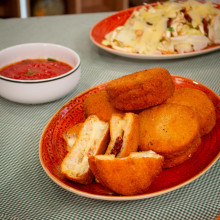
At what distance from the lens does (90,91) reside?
1420mm

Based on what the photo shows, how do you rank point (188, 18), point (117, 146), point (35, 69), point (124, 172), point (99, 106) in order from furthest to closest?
point (188, 18), point (35, 69), point (99, 106), point (117, 146), point (124, 172)

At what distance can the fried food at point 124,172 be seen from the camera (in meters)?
0.88

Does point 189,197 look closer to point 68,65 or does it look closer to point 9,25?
point 68,65

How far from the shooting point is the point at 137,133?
1.03 m

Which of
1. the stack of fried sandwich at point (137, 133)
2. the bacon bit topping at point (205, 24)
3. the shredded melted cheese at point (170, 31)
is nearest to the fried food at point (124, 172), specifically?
the stack of fried sandwich at point (137, 133)

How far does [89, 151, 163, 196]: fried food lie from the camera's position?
0.88 meters

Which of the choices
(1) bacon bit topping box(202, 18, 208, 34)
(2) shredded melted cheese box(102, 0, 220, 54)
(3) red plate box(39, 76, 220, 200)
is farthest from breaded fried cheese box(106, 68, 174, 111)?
(1) bacon bit topping box(202, 18, 208, 34)

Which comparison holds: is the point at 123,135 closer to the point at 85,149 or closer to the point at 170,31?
the point at 85,149

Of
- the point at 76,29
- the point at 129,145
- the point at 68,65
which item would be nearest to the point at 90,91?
the point at 68,65

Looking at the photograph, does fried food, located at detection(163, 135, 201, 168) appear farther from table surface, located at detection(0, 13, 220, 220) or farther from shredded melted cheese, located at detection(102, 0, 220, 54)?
shredded melted cheese, located at detection(102, 0, 220, 54)

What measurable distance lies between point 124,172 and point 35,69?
85 cm

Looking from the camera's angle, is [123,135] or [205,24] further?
Answer: [205,24]

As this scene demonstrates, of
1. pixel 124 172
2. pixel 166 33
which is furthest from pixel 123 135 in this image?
pixel 166 33

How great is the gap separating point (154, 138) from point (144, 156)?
118 mm
